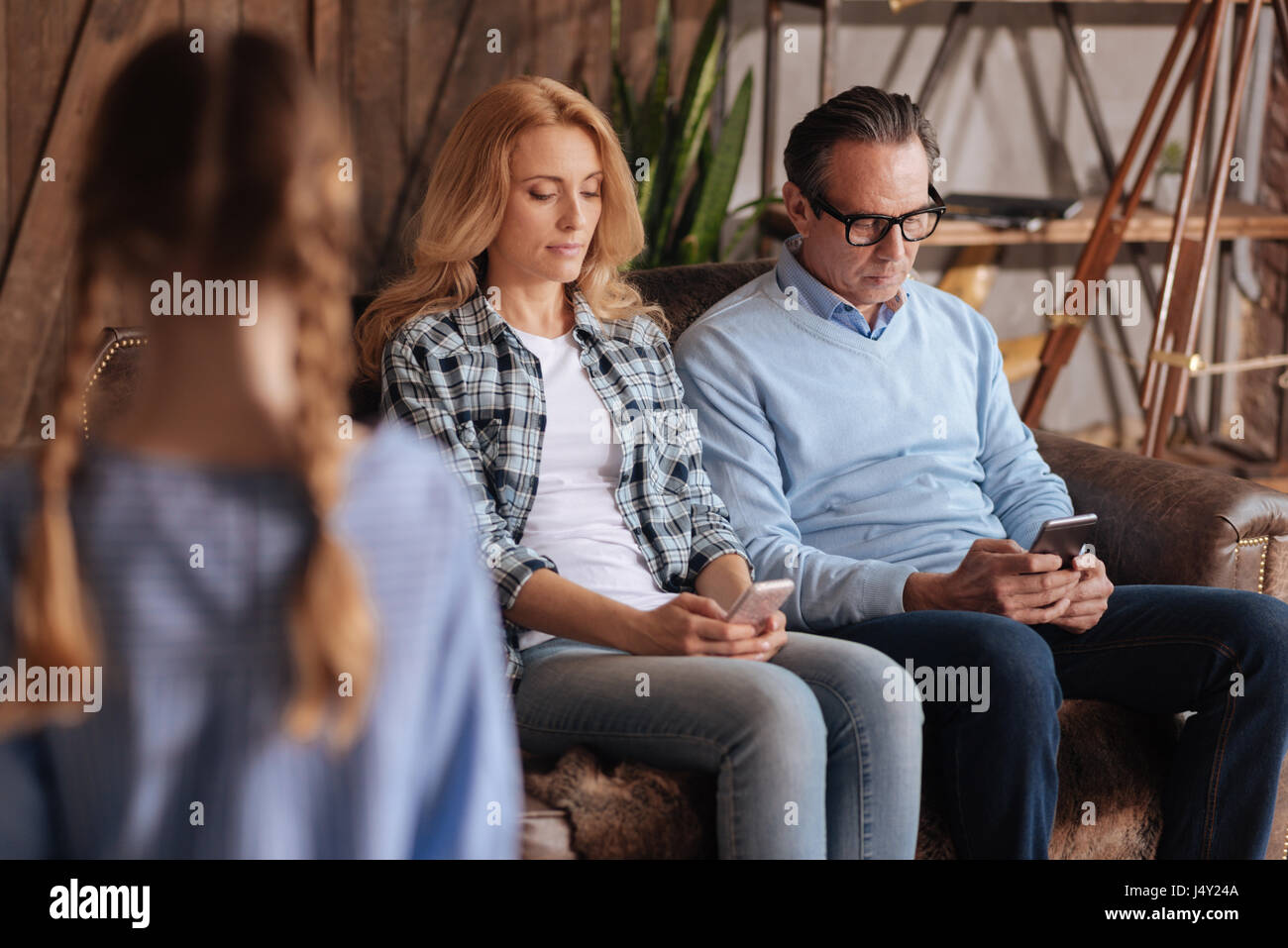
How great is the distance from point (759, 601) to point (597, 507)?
11.7 inches

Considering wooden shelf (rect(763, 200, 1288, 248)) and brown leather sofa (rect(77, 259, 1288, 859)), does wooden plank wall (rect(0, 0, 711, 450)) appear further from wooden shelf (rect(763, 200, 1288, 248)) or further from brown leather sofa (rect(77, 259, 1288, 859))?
brown leather sofa (rect(77, 259, 1288, 859))

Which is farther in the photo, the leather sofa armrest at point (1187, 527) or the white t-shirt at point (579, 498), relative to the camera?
the leather sofa armrest at point (1187, 527)

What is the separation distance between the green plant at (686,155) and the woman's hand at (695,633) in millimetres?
1628

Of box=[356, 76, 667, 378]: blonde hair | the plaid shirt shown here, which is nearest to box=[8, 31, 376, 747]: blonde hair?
the plaid shirt

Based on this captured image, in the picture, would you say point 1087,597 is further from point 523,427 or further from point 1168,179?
point 1168,179

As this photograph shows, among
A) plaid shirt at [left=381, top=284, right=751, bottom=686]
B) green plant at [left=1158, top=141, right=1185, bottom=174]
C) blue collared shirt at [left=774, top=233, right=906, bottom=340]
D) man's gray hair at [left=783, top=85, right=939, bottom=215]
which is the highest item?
green plant at [left=1158, top=141, right=1185, bottom=174]

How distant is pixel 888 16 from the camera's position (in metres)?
3.42

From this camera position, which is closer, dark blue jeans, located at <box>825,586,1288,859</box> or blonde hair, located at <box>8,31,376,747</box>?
blonde hair, located at <box>8,31,376,747</box>

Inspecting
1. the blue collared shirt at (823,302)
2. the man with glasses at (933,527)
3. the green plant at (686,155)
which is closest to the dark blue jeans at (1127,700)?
the man with glasses at (933,527)

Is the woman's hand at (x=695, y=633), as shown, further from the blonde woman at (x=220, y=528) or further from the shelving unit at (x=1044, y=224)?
the shelving unit at (x=1044, y=224)

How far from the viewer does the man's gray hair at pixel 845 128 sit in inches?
72.1

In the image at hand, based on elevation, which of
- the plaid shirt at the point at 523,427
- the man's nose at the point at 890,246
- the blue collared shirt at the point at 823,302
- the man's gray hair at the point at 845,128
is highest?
the man's gray hair at the point at 845,128

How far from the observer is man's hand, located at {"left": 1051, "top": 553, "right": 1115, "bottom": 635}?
162cm

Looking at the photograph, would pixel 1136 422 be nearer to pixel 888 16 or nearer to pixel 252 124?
pixel 888 16
